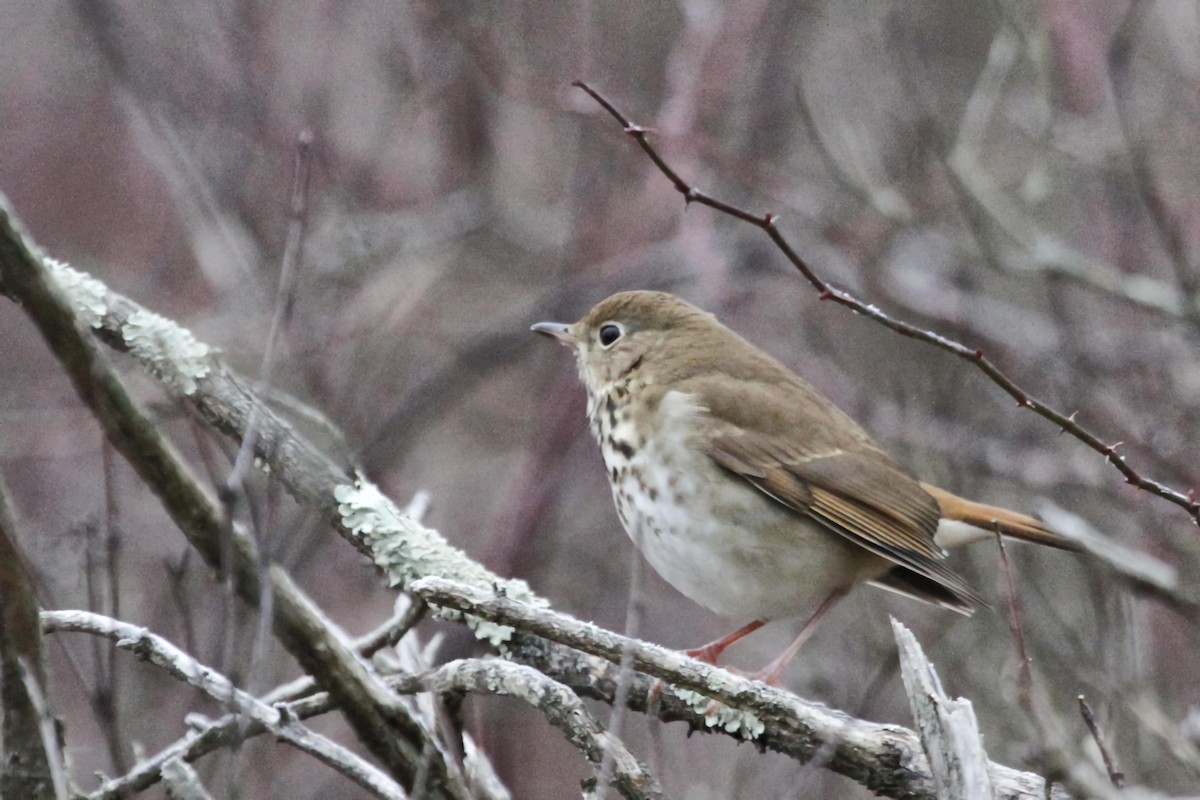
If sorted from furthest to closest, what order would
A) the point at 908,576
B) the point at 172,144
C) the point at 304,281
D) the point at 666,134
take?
1. the point at 304,281
2. the point at 666,134
3. the point at 172,144
4. the point at 908,576

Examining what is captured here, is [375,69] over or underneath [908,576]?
over

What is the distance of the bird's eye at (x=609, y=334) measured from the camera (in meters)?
4.76

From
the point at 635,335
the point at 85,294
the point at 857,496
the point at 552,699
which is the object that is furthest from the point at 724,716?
the point at 85,294

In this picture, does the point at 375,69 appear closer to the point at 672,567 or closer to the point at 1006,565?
the point at 672,567

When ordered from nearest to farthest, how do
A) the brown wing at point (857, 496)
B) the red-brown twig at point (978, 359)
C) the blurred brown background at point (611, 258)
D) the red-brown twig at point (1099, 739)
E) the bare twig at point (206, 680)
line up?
the red-brown twig at point (1099, 739) → the bare twig at point (206, 680) → the red-brown twig at point (978, 359) → the brown wing at point (857, 496) → the blurred brown background at point (611, 258)

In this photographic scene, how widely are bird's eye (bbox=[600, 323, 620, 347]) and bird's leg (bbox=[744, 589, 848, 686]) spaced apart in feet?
3.78

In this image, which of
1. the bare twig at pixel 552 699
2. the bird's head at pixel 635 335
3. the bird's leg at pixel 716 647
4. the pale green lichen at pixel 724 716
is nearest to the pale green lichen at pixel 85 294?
the bare twig at pixel 552 699

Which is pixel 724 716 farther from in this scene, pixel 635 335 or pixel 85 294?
pixel 85 294

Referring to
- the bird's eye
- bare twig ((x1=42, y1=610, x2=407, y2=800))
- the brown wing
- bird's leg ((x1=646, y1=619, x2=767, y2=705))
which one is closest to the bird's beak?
the bird's eye

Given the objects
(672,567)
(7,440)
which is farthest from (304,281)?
(672,567)

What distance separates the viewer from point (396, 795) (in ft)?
9.01

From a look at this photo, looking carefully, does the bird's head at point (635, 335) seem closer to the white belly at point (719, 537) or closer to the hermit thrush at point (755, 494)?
the hermit thrush at point (755, 494)

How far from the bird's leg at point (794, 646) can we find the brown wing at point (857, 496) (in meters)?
0.24

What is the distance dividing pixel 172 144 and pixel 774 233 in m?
3.48
